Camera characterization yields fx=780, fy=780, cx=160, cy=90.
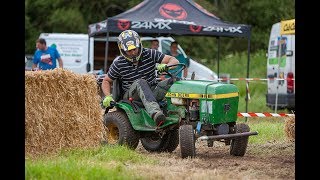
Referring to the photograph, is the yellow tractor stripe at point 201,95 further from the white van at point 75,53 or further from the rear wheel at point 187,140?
the white van at point 75,53

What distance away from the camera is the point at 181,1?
18.5 metres

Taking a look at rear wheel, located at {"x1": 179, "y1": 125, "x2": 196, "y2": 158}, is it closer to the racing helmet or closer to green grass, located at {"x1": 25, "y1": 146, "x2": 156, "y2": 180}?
green grass, located at {"x1": 25, "y1": 146, "x2": 156, "y2": 180}

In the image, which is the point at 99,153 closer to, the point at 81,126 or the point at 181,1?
the point at 81,126

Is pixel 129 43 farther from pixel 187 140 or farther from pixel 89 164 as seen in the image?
pixel 89 164

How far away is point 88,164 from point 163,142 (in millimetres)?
2637

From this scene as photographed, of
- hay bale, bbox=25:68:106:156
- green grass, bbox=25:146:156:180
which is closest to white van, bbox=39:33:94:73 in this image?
hay bale, bbox=25:68:106:156

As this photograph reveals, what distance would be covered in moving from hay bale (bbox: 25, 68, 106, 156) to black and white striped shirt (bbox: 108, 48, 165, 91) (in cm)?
68


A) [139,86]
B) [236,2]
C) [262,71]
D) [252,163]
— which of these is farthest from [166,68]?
[236,2]

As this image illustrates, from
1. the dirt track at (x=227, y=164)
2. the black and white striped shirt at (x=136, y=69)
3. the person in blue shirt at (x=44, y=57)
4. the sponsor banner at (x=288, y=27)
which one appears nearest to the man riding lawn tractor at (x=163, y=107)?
the black and white striped shirt at (x=136, y=69)

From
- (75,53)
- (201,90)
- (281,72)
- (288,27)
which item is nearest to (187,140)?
(201,90)

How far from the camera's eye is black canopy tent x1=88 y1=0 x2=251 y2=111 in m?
17.6

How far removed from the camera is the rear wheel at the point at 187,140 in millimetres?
10031
